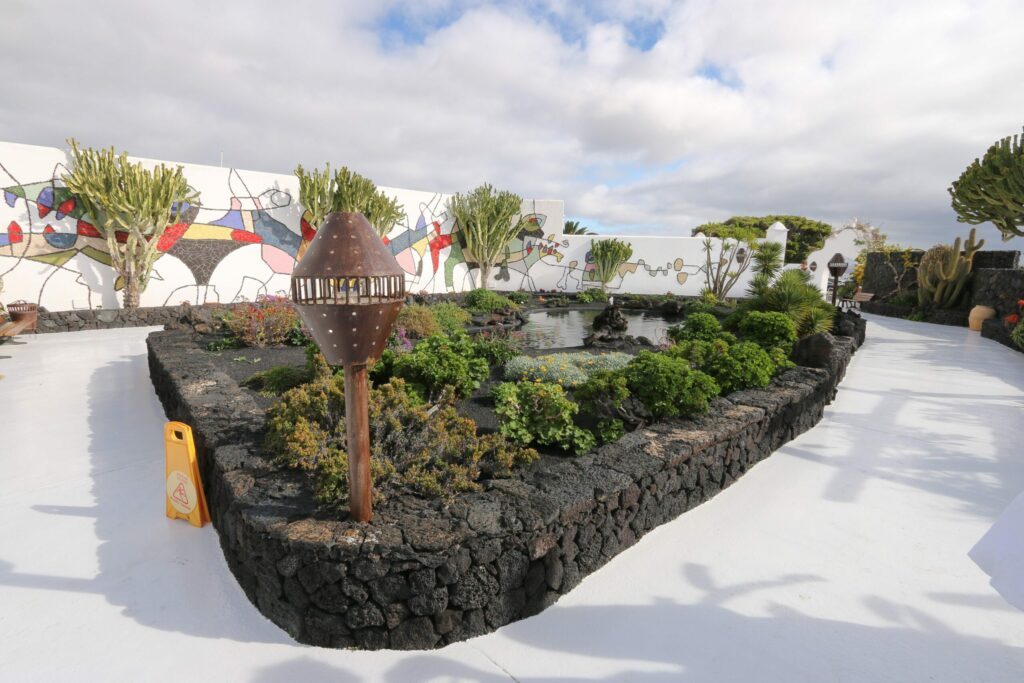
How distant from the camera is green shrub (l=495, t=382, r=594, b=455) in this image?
3.96m

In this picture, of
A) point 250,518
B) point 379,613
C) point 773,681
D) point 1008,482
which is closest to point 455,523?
point 379,613

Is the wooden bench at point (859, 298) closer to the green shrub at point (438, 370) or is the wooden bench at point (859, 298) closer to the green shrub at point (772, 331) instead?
the green shrub at point (772, 331)

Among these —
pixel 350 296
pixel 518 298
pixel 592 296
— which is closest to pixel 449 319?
pixel 518 298

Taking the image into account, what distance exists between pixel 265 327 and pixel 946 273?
18.5m

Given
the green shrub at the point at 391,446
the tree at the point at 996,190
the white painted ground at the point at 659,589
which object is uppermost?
the tree at the point at 996,190

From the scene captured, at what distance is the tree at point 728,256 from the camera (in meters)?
17.7

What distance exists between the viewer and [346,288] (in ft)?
7.38

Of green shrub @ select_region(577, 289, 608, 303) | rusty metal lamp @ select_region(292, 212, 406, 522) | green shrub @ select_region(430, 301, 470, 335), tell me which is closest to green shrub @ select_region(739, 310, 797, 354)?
green shrub @ select_region(430, 301, 470, 335)

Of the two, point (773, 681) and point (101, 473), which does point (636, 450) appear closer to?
point (773, 681)

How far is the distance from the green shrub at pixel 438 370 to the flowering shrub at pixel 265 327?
377 cm

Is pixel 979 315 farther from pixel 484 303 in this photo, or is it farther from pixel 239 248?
pixel 239 248

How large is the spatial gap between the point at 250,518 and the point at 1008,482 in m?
5.66

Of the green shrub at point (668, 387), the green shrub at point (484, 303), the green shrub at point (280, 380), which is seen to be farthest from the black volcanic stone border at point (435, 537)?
the green shrub at point (484, 303)

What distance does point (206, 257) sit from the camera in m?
13.0
